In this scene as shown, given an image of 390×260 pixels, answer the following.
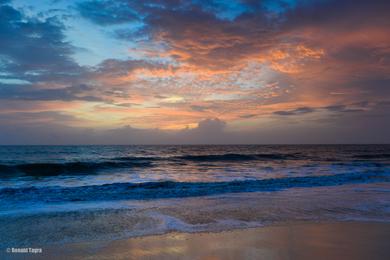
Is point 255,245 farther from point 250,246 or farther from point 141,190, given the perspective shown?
point 141,190

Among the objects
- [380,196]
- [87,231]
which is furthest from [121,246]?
[380,196]

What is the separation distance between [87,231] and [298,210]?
6303mm

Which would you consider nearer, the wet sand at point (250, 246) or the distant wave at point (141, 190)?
the wet sand at point (250, 246)

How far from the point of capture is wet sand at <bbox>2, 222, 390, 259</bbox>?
5473mm

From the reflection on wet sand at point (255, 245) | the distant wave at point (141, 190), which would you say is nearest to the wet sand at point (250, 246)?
the reflection on wet sand at point (255, 245)

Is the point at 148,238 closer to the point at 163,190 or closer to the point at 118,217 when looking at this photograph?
the point at 118,217

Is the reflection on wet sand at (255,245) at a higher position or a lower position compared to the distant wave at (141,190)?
higher

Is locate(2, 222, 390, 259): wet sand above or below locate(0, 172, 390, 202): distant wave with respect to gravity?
above

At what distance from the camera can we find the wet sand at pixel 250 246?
5473mm

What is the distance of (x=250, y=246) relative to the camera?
5934 millimetres

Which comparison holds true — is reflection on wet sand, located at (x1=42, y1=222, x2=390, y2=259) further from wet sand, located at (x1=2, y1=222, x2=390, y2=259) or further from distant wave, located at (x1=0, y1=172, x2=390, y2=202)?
distant wave, located at (x1=0, y1=172, x2=390, y2=202)

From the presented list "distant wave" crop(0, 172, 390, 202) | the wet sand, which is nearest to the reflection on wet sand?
Answer: the wet sand

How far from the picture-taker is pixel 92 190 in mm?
14219

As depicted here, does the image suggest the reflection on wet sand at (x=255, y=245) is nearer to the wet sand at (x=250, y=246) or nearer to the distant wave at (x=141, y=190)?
the wet sand at (x=250, y=246)
